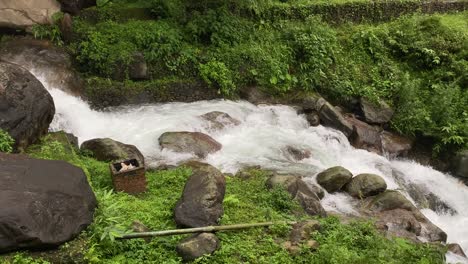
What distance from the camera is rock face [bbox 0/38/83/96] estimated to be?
13.0 metres

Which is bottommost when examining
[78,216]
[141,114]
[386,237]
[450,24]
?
[141,114]

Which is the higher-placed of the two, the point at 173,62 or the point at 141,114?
the point at 173,62

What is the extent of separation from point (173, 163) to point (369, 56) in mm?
10201

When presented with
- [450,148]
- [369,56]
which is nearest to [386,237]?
[450,148]

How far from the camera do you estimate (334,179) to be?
10680 millimetres

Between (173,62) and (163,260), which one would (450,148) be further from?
(163,260)

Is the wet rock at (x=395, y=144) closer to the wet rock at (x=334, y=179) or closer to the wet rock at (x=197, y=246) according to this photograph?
the wet rock at (x=334, y=179)

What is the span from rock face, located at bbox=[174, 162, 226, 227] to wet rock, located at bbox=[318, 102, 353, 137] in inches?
272

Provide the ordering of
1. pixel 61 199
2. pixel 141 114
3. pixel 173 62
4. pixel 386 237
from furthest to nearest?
pixel 173 62, pixel 141 114, pixel 386 237, pixel 61 199

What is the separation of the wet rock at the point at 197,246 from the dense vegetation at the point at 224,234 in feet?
0.35

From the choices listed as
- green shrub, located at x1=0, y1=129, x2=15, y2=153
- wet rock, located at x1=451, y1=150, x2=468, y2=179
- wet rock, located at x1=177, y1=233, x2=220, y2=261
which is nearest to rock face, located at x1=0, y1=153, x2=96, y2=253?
green shrub, located at x1=0, y1=129, x2=15, y2=153

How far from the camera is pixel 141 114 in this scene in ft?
43.4

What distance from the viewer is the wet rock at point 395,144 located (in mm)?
14078

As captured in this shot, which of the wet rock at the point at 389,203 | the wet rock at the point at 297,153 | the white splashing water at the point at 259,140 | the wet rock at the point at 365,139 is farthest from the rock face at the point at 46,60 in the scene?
the wet rock at the point at 389,203
